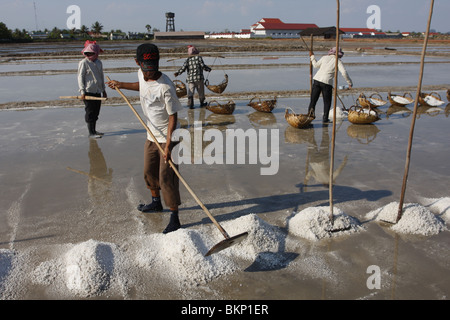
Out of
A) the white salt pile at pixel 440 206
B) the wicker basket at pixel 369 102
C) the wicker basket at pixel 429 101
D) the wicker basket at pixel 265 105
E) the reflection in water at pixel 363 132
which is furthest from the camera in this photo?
the wicker basket at pixel 429 101

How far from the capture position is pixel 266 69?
18.0 metres

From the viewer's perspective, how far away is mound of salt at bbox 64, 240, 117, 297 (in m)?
2.68

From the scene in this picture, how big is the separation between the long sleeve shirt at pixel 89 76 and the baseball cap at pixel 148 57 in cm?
319

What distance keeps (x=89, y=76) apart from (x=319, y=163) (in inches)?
164

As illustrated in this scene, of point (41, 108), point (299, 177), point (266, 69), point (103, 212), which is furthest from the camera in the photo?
point (266, 69)

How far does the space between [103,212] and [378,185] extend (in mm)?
3400

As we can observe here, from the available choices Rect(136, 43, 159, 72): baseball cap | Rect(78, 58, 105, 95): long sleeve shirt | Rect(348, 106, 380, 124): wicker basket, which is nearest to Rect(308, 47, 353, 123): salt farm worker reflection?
Rect(348, 106, 380, 124): wicker basket

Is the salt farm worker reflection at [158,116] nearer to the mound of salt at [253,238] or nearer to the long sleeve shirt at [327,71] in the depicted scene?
the mound of salt at [253,238]

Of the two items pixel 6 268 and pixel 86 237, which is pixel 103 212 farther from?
pixel 6 268

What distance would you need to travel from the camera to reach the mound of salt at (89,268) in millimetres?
2680

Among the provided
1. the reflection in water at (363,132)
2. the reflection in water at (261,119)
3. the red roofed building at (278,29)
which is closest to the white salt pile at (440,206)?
the reflection in water at (363,132)

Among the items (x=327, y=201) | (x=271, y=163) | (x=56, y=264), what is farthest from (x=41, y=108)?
(x=327, y=201)

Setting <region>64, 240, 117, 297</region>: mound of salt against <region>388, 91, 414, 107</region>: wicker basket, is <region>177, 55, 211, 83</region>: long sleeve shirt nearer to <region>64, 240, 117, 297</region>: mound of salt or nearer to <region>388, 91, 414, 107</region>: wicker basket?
<region>388, 91, 414, 107</region>: wicker basket
